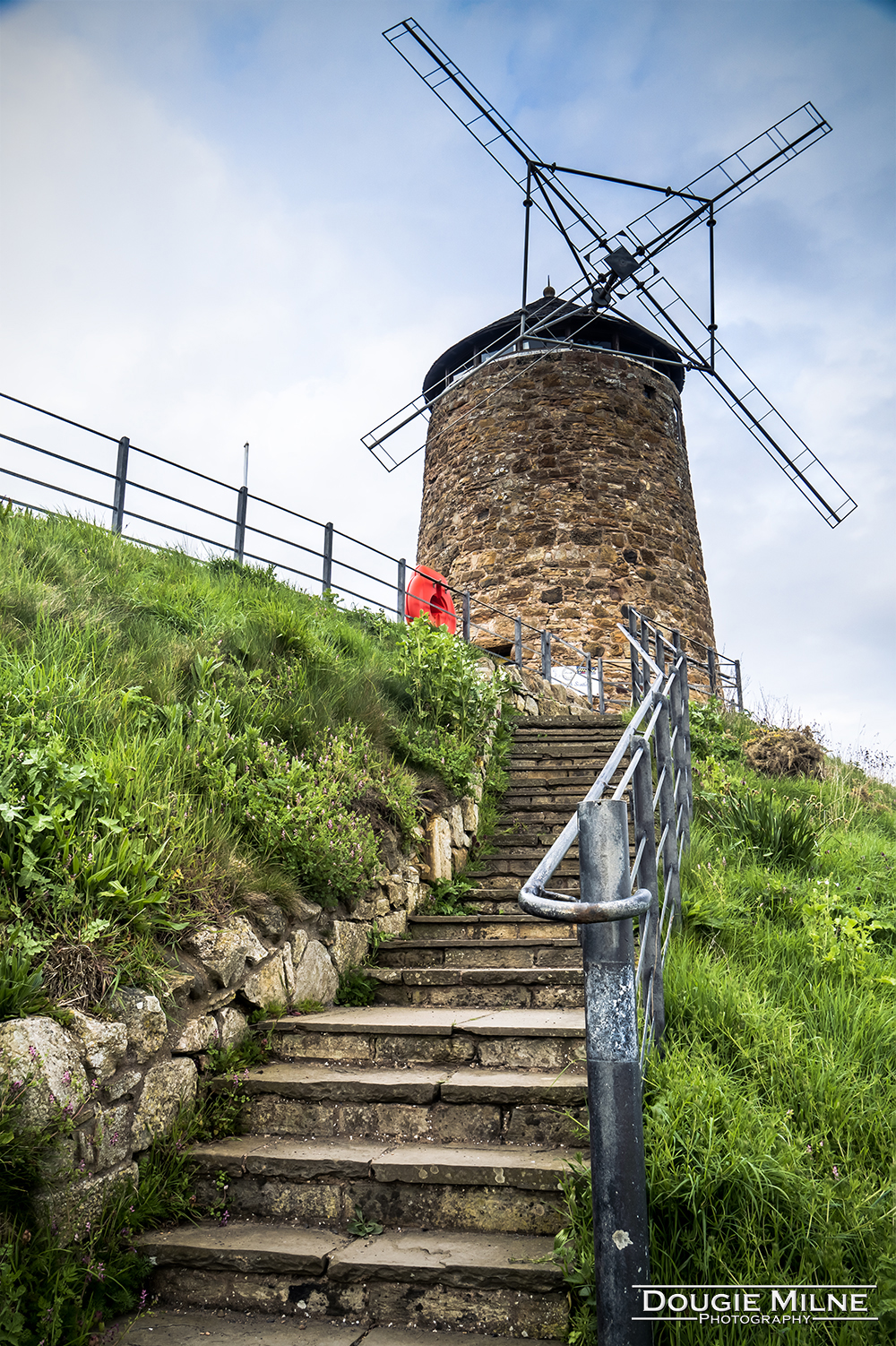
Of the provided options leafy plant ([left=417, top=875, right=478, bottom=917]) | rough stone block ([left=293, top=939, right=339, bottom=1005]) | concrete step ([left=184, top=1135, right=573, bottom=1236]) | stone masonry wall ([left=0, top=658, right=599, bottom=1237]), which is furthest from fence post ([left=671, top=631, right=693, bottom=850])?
concrete step ([left=184, top=1135, right=573, bottom=1236])

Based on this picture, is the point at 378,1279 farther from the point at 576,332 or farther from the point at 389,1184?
the point at 576,332

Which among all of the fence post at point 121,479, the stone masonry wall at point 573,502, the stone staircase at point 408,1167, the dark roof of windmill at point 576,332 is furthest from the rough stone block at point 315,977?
the dark roof of windmill at point 576,332

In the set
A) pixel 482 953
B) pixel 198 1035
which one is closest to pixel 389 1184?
pixel 198 1035

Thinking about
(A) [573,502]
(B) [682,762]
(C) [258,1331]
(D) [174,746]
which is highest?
(A) [573,502]

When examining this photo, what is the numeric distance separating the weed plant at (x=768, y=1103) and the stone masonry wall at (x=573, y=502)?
932cm

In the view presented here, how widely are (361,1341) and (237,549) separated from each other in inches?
306

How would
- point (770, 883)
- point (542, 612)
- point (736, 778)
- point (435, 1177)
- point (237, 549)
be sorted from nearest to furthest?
point (435, 1177) → point (770, 883) → point (736, 778) → point (237, 549) → point (542, 612)

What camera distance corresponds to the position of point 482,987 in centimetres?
391

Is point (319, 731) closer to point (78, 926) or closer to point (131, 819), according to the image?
point (131, 819)

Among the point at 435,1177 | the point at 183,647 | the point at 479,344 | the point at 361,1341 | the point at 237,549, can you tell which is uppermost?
the point at 479,344

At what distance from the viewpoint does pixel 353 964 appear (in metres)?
4.24

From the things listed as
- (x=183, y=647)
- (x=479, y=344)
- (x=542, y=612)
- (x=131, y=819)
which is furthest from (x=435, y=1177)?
(x=479, y=344)

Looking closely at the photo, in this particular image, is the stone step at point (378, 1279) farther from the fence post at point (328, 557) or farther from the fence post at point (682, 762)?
the fence post at point (328, 557)

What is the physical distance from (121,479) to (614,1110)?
7.61 m
